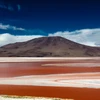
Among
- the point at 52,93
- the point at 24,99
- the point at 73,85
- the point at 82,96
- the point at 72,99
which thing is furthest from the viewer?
Answer: the point at 73,85

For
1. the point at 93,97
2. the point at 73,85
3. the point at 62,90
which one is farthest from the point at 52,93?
the point at 73,85

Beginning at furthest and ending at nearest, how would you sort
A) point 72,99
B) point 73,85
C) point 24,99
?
point 73,85 < point 72,99 < point 24,99

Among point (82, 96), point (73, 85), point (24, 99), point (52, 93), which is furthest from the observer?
point (73, 85)

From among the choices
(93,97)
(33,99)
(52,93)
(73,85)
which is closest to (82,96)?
(93,97)

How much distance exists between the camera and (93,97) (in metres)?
19.2

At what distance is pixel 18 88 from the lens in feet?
77.2

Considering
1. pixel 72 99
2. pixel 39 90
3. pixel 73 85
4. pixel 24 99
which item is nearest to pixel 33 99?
pixel 24 99

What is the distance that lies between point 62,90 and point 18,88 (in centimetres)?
368

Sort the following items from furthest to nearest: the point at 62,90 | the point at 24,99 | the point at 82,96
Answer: the point at 62,90
the point at 82,96
the point at 24,99

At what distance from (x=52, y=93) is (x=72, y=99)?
294 centimetres

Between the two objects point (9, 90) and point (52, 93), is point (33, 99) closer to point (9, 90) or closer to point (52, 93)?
point (52, 93)

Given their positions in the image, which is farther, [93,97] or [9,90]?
[9,90]

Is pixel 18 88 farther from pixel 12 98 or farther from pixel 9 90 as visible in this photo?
pixel 12 98

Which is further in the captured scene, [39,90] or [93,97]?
[39,90]
